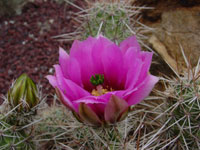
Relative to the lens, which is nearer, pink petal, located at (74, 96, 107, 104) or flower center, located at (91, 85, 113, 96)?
pink petal, located at (74, 96, 107, 104)

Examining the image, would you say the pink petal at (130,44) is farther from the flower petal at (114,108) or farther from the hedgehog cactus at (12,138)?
the hedgehog cactus at (12,138)

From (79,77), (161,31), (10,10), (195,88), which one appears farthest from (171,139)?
(10,10)

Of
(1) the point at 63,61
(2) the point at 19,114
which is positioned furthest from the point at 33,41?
(1) the point at 63,61

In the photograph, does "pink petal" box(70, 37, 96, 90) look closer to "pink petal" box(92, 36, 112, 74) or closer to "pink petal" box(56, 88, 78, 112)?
"pink petal" box(92, 36, 112, 74)

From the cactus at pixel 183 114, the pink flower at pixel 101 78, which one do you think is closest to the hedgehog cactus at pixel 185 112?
the cactus at pixel 183 114

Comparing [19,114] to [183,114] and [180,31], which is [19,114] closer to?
[183,114]

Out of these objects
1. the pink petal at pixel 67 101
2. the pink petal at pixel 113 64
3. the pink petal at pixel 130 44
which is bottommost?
the pink petal at pixel 67 101

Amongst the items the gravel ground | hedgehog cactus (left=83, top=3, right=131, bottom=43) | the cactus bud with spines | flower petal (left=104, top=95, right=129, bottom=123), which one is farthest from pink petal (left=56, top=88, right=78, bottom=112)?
the gravel ground
